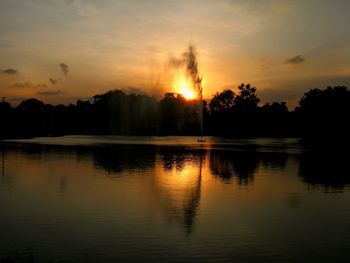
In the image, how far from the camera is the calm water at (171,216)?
16.2 meters

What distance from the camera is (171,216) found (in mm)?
22344

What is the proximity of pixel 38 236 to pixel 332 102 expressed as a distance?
481ft

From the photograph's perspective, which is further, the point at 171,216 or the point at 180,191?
the point at 180,191

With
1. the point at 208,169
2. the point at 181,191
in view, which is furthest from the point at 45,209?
the point at 208,169

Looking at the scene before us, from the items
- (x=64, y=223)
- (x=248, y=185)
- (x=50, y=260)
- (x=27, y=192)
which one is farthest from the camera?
(x=248, y=185)

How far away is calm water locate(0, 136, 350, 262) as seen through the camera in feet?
53.3

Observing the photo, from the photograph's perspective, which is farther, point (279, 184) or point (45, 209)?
point (279, 184)

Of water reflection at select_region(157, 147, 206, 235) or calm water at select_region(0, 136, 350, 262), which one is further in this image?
water reflection at select_region(157, 147, 206, 235)

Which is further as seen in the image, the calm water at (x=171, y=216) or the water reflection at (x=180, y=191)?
the water reflection at (x=180, y=191)

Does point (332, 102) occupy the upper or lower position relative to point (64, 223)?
upper

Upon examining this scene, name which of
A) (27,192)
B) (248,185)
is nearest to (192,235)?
(27,192)

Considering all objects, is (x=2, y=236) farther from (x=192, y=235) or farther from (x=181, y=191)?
(x=181, y=191)

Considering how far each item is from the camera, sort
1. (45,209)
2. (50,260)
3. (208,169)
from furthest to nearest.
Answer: (208,169)
(45,209)
(50,260)

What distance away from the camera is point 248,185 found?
34031 millimetres
